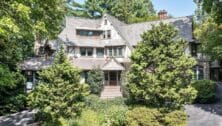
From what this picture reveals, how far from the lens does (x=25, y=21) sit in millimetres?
17875

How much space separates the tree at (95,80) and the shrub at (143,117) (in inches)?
726

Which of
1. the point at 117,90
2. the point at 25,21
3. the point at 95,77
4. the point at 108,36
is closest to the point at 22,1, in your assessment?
the point at 25,21

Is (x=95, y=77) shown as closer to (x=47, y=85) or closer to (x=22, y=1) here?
(x=47, y=85)

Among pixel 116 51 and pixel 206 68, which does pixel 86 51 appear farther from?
pixel 206 68

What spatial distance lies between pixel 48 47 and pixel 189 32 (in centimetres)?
1960

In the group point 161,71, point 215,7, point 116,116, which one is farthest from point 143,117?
point 215,7

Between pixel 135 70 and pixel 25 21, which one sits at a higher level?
pixel 25 21

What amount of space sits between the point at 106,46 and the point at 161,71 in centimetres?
2700

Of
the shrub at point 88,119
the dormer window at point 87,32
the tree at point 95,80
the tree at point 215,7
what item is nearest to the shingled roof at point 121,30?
the dormer window at point 87,32

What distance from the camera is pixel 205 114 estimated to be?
3052 cm

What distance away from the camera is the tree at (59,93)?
2731 cm

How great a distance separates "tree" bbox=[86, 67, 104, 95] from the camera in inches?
1710

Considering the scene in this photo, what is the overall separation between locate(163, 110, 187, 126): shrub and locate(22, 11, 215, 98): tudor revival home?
21517 millimetres

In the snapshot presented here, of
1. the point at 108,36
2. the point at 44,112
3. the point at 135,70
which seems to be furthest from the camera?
the point at 108,36
